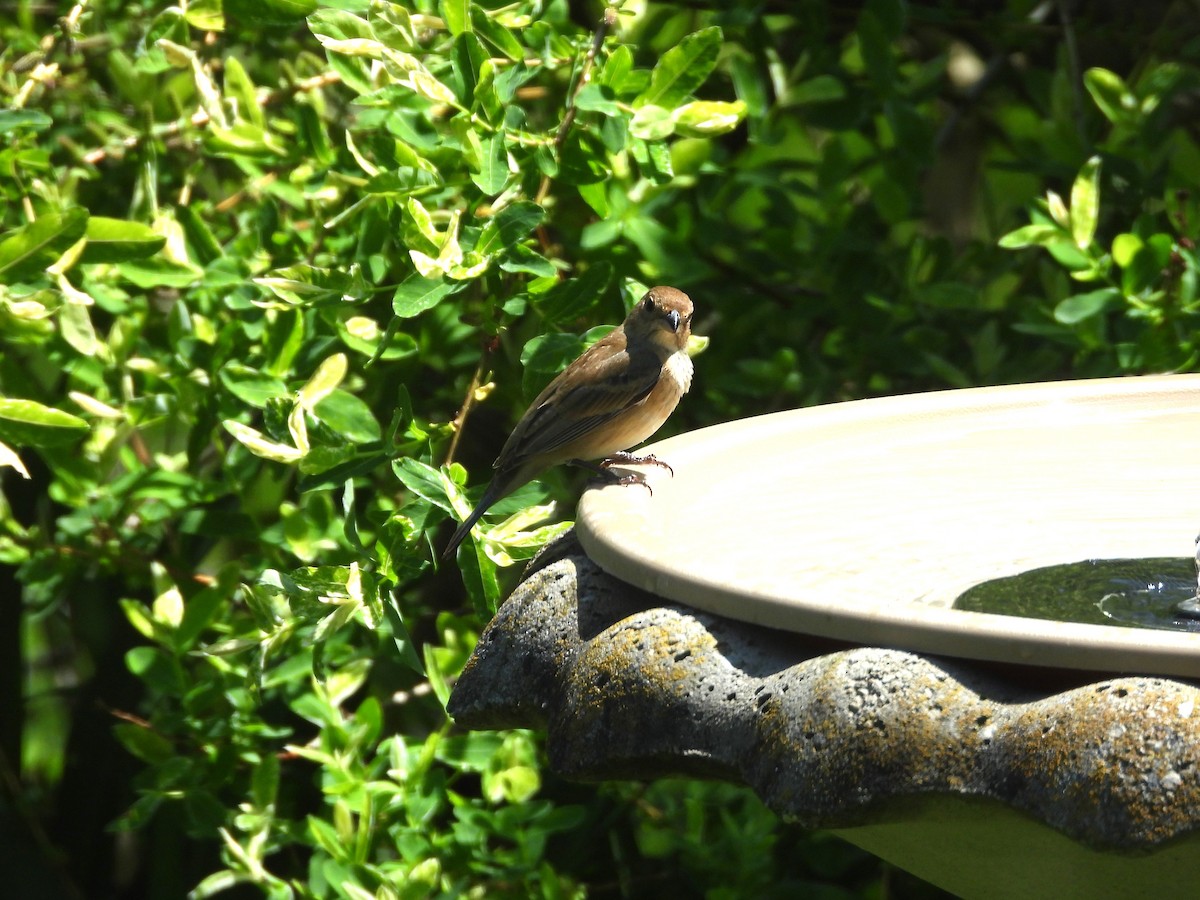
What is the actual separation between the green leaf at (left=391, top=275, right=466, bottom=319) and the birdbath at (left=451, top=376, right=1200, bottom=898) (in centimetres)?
50

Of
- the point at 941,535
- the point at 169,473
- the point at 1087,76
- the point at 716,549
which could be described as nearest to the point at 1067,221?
the point at 1087,76

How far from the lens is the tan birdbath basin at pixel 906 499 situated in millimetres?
1837

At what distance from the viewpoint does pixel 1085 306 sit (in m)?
3.37

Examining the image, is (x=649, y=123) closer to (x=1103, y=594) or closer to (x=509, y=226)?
(x=509, y=226)

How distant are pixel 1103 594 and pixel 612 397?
5.55 feet

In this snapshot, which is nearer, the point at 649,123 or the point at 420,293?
the point at 420,293

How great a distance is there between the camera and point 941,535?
7.18ft

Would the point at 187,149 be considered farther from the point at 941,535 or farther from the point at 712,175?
the point at 941,535

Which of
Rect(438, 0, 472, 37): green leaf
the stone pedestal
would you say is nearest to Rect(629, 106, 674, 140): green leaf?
Rect(438, 0, 472, 37): green leaf

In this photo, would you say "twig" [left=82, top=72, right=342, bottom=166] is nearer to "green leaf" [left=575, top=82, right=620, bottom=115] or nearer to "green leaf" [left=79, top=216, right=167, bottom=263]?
"green leaf" [left=79, top=216, right=167, bottom=263]

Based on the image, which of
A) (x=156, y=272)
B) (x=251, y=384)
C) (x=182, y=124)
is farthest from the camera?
(x=182, y=124)

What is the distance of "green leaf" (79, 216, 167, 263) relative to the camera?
2.78 meters

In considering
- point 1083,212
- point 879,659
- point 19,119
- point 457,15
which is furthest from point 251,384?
point 879,659

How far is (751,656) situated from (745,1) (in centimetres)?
257
